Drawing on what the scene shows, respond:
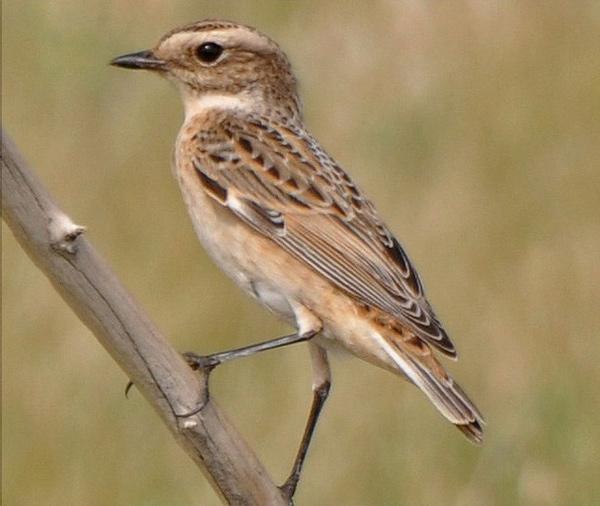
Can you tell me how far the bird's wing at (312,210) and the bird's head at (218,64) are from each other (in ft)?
0.69

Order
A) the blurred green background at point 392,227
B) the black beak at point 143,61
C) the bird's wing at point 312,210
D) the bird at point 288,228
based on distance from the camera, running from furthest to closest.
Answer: the blurred green background at point 392,227
the black beak at point 143,61
the bird's wing at point 312,210
the bird at point 288,228

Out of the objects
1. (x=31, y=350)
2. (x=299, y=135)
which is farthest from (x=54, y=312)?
(x=299, y=135)

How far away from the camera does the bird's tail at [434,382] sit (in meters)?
5.52

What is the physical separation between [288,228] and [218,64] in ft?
2.80

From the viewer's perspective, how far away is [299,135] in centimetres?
655

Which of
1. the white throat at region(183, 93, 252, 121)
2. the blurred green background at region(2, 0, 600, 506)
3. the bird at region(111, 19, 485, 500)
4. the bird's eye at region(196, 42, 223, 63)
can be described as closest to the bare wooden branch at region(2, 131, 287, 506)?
the bird at region(111, 19, 485, 500)

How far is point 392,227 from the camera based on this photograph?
9500 mm

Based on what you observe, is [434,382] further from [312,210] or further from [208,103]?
[208,103]

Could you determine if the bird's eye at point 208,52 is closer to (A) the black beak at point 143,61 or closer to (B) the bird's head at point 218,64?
(B) the bird's head at point 218,64

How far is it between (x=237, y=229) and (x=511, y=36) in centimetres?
596

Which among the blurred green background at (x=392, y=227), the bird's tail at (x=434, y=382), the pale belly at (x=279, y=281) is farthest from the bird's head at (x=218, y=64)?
the blurred green background at (x=392, y=227)

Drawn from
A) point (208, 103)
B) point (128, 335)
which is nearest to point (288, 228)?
point (208, 103)

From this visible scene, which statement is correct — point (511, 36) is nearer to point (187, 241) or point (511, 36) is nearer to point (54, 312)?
A: point (187, 241)

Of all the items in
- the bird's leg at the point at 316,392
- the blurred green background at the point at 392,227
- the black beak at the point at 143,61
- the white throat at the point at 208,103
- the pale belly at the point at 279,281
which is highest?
the black beak at the point at 143,61
